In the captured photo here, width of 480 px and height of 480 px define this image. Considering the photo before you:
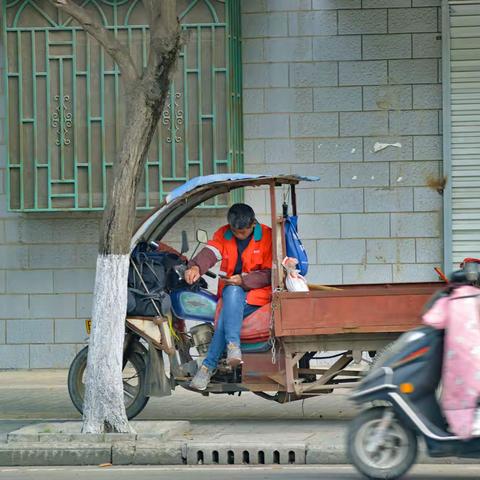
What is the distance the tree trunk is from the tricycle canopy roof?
381mm

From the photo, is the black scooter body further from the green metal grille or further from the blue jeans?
the green metal grille

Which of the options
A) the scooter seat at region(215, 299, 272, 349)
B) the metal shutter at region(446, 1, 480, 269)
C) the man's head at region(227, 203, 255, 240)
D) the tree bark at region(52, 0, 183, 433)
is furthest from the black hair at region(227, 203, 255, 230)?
the metal shutter at region(446, 1, 480, 269)

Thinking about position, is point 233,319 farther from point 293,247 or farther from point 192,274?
point 293,247

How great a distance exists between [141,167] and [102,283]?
0.96 metres

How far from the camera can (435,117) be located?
1330 centimetres

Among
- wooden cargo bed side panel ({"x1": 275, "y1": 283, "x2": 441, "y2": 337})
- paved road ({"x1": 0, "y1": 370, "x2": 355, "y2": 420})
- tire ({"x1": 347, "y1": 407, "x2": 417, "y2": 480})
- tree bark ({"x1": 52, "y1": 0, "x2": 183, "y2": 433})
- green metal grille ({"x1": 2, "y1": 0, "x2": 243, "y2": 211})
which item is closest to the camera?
tire ({"x1": 347, "y1": 407, "x2": 417, "y2": 480})

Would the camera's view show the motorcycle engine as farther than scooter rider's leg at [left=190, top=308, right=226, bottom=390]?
Yes

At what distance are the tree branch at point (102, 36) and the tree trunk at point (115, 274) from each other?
114 millimetres

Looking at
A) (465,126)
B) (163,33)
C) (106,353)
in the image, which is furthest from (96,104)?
(106,353)

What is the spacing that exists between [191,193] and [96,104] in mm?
3956

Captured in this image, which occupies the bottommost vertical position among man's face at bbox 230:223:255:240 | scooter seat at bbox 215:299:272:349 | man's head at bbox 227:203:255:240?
scooter seat at bbox 215:299:272:349

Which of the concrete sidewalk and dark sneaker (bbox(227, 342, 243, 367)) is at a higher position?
dark sneaker (bbox(227, 342, 243, 367))

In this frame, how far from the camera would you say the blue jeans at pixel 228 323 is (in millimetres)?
9469

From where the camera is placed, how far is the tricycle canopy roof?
379 inches
